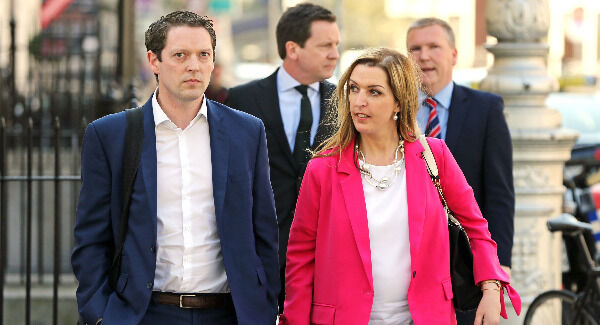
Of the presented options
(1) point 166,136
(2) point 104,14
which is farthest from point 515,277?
(2) point 104,14

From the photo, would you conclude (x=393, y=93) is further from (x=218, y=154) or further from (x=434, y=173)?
(x=218, y=154)

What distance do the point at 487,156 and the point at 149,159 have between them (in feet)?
6.62

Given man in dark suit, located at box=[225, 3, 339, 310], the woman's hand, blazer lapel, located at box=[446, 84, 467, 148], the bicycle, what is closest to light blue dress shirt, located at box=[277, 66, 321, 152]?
Result: man in dark suit, located at box=[225, 3, 339, 310]

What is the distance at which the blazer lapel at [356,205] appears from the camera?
380 cm

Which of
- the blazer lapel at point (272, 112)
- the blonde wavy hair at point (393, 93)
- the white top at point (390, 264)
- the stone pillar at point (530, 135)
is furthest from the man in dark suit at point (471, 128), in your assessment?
the stone pillar at point (530, 135)

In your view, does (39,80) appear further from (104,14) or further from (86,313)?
(86,313)

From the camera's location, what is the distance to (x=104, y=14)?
16156 millimetres

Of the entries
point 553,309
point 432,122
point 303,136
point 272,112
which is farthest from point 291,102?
point 553,309

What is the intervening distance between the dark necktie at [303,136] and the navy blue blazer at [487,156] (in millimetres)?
713

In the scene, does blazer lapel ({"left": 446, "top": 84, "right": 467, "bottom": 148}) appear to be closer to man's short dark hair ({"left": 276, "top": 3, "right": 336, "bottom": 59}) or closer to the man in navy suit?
man's short dark hair ({"left": 276, "top": 3, "right": 336, "bottom": 59})

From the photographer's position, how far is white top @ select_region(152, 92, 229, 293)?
150 inches

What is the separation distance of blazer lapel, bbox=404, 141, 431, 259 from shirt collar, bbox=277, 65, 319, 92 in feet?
5.70

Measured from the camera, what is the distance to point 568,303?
7133 millimetres

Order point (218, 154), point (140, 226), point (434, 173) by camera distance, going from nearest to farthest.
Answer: point (140, 226) → point (218, 154) → point (434, 173)
